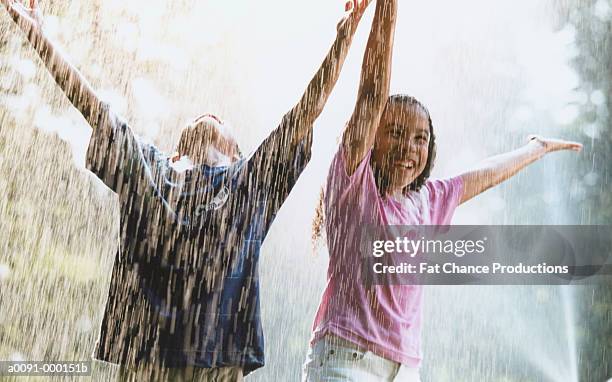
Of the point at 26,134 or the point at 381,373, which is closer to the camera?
the point at 381,373

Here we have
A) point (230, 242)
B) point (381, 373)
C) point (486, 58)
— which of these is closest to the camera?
point (381, 373)

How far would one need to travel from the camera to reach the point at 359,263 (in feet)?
7.57

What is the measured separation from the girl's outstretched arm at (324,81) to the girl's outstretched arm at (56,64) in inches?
23.7

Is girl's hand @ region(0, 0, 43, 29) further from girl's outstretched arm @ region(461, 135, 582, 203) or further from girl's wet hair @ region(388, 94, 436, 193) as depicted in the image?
girl's outstretched arm @ region(461, 135, 582, 203)

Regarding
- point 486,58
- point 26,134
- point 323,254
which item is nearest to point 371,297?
point 323,254

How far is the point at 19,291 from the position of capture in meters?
2.38

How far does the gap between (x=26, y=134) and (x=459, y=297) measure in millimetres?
1488

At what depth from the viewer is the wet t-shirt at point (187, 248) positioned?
2.27 meters

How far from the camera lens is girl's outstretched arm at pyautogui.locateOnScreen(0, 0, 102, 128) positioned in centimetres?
235

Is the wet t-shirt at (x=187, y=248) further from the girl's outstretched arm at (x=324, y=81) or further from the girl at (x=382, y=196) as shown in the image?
the girl at (x=382, y=196)

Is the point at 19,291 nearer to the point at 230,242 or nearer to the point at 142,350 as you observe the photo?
the point at 142,350

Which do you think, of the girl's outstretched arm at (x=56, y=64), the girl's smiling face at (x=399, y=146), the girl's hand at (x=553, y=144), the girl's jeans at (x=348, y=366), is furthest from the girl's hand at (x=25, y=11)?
the girl's hand at (x=553, y=144)

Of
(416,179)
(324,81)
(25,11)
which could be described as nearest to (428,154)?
(416,179)

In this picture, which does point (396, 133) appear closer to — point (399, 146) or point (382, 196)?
point (399, 146)
